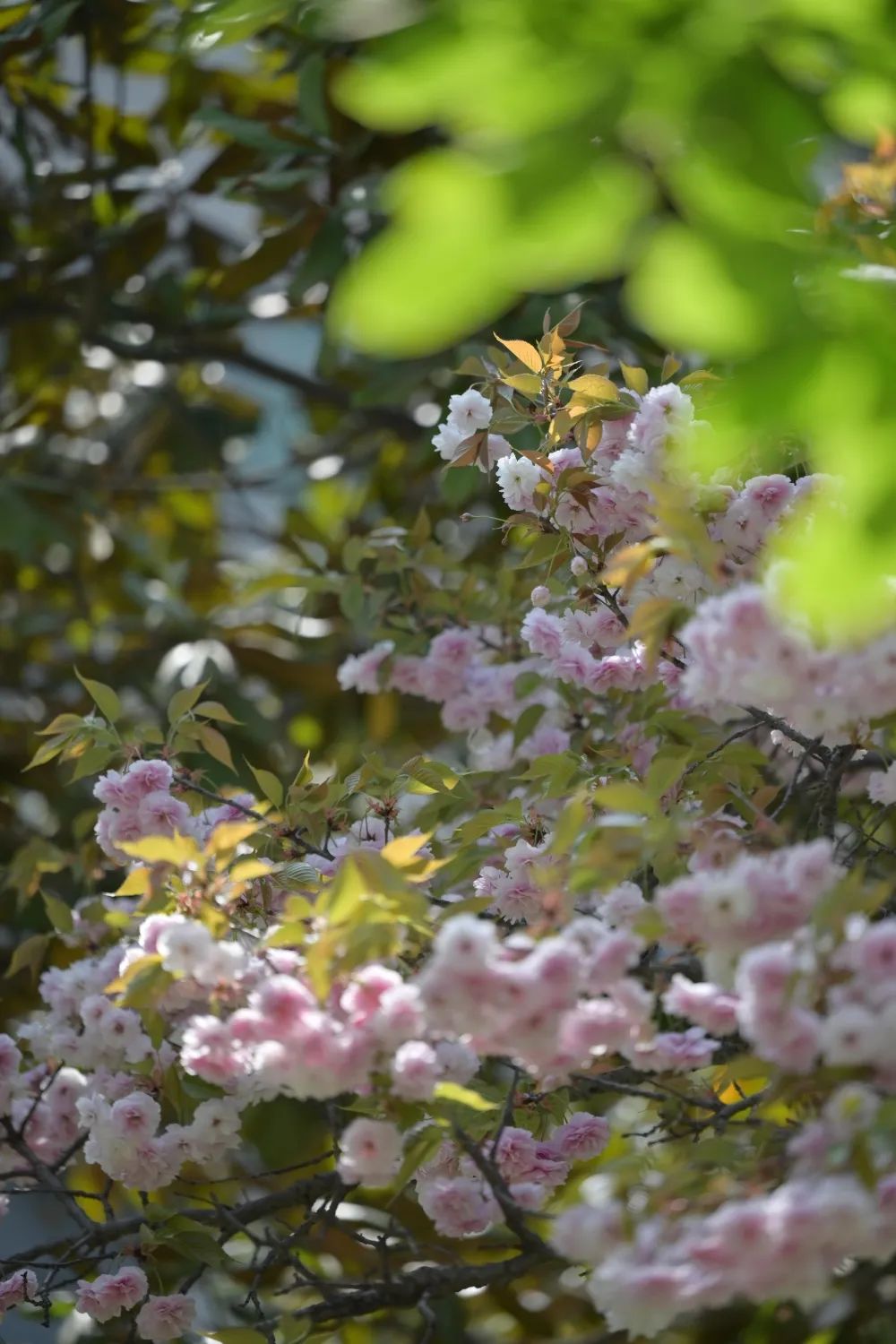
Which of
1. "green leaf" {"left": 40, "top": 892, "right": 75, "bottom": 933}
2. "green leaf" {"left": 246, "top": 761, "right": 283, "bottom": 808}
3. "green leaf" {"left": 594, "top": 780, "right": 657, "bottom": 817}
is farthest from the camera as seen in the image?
"green leaf" {"left": 40, "top": 892, "right": 75, "bottom": 933}

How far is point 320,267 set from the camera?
6.58 ft

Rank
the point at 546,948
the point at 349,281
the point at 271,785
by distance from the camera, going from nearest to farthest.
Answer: the point at 349,281 < the point at 546,948 < the point at 271,785

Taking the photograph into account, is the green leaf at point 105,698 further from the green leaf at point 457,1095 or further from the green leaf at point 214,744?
the green leaf at point 457,1095

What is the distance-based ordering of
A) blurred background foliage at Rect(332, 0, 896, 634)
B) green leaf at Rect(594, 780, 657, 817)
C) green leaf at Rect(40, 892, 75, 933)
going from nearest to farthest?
1. blurred background foliage at Rect(332, 0, 896, 634)
2. green leaf at Rect(594, 780, 657, 817)
3. green leaf at Rect(40, 892, 75, 933)

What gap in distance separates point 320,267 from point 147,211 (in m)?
0.74

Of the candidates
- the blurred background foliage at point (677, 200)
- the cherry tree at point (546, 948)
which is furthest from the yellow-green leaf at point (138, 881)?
the blurred background foliage at point (677, 200)

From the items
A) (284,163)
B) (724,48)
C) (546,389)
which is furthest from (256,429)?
(724,48)

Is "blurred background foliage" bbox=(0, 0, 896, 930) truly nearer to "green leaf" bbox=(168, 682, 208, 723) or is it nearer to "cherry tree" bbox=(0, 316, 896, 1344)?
"cherry tree" bbox=(0, 316, 896, 1344)

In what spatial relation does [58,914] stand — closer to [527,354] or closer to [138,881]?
[138,881]

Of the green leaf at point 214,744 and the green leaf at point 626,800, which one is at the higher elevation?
the green leaf at point 626,800

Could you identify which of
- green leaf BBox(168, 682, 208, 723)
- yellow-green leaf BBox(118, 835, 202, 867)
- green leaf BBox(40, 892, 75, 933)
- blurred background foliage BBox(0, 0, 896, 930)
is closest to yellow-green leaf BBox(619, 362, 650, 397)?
blurred background foliage BBox(0, 0, 896, 930)

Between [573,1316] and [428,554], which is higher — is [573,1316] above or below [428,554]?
below

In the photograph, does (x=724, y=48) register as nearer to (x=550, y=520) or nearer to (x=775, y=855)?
(x=775, y=855)

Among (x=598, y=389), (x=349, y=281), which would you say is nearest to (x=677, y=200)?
(x=349, y=281)
